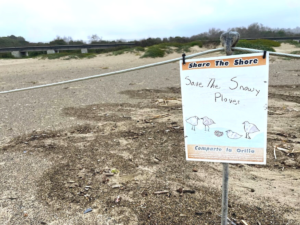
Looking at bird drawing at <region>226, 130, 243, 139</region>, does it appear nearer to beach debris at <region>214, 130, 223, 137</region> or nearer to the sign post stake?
beach debris at <region>214, 130, 223, 137</region>

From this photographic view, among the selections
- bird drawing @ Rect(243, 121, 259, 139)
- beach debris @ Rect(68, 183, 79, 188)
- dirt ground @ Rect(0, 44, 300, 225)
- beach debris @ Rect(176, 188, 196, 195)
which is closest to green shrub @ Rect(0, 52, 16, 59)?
dirt ground @ Rect(0, 44, 300, 225)

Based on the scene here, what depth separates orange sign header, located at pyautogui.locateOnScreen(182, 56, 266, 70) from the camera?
1.38 metres

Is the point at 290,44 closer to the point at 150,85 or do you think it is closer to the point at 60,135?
the point at 150,85

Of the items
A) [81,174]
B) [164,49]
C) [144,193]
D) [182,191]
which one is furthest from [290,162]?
[164,49]

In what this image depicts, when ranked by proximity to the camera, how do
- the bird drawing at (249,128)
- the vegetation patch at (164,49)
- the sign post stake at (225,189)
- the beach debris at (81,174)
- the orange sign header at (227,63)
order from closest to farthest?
1. the orange sign header at (227,63)
2. the bird drawing at (249,128)
3. the sign post stake at (225,189)
4. the beach debris at (81,174)
5. the vegetation patch at (164,49)

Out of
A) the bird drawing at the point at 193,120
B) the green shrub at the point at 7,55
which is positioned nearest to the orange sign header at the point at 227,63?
the bird drawing at the point at 193,120

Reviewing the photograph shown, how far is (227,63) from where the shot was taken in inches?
56.7

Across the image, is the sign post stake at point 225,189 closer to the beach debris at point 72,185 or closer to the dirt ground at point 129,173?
the dirt ground at point 129,173

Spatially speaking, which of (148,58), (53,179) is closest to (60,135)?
(53,179)

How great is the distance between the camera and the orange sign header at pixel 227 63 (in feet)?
4.54

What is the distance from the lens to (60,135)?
4.11 m

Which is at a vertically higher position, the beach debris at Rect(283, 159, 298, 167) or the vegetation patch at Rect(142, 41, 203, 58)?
the vegetation patch at Rect(142, 41, 203, 58)

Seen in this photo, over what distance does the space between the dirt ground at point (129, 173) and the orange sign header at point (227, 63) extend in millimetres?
1374

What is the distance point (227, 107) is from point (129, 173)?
1.72 meters
